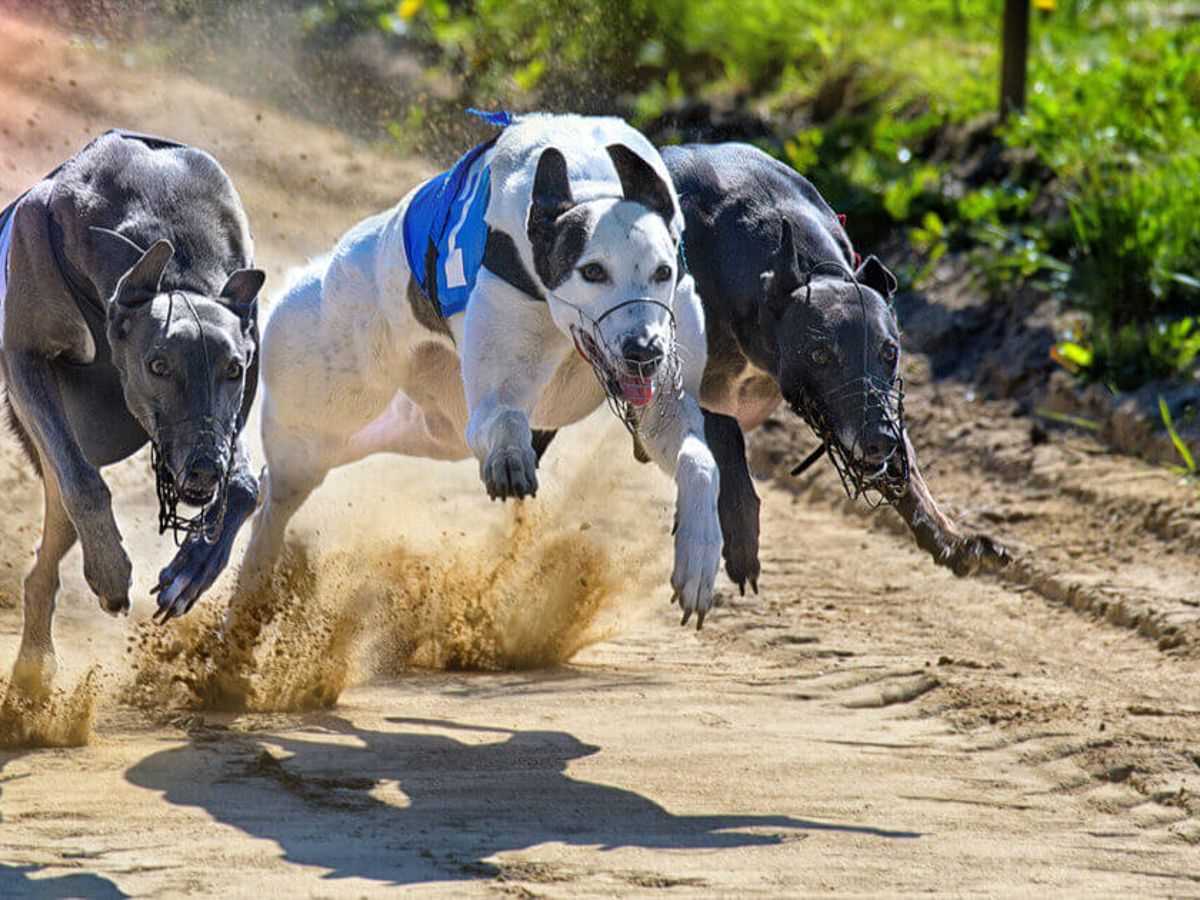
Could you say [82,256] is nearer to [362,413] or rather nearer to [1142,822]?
[362,413]

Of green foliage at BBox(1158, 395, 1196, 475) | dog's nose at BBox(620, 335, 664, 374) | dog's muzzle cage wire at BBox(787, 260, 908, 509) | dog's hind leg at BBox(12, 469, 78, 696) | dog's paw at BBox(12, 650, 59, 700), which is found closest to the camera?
dog's nose at BBox(620, 335, 664, 374)

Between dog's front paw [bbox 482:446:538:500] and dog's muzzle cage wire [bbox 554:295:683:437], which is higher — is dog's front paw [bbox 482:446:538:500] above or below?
below

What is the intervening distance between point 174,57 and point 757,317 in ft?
22.2

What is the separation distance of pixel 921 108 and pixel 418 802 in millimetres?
7762

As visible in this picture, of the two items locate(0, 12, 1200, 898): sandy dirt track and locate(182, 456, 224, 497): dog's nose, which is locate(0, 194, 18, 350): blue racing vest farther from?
locate(0, 12, 1200, 898): sandy dirt track

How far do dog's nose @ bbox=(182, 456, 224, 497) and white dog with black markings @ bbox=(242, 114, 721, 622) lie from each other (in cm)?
68

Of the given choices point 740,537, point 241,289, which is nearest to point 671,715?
point 740,537

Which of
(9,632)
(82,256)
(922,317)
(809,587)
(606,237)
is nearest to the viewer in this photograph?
(606,237)

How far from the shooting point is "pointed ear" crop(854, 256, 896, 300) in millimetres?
5590

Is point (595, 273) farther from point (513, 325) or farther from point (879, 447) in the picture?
point (879, 447)

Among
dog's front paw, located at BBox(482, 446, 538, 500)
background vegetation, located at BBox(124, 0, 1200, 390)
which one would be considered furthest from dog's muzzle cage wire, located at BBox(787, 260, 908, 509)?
background vegetation, located at BBox(124, 0, 1200, 390)

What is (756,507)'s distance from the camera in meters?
5.67

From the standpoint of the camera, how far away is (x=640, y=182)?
504cm

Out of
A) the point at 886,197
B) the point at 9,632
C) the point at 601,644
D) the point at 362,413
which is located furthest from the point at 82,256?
the point at 886,197
